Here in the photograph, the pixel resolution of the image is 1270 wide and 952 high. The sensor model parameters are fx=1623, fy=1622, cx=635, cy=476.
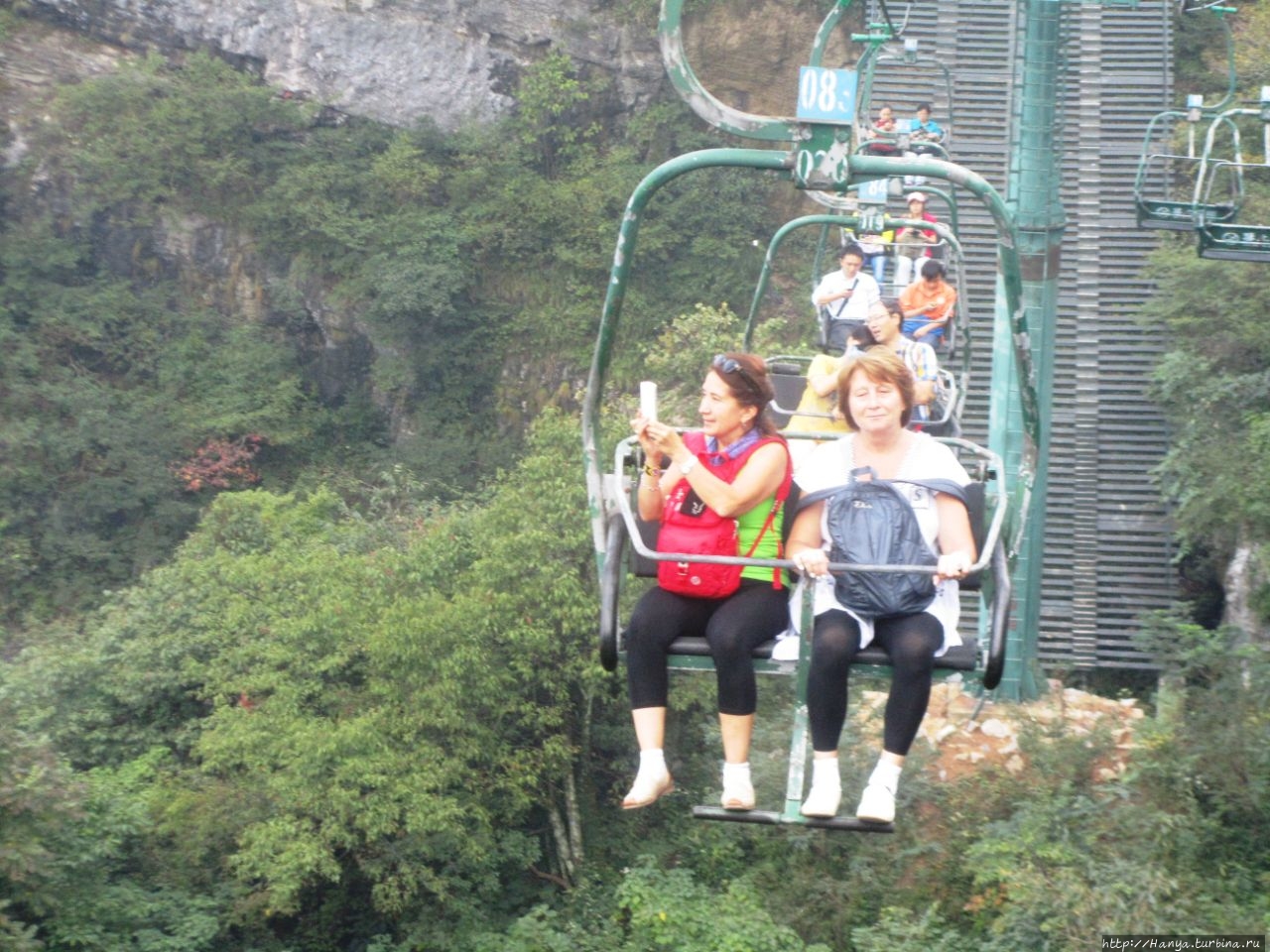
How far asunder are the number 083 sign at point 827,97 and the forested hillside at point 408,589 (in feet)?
18.7

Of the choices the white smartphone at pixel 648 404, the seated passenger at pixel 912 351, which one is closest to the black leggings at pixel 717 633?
the white smartphone at pixel 648 404

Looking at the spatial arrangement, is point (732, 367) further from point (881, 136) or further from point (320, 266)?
point (320, 266)

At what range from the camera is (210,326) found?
24.6 metres

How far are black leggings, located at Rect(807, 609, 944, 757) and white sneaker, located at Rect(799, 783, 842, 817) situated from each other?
111 mm

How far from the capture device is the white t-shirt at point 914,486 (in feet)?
13.3

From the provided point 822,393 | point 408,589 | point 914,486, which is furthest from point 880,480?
point 408,589

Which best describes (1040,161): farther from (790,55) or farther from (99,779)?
(790,55)

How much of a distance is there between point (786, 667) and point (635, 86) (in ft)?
71.2

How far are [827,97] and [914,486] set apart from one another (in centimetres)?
99

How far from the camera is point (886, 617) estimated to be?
4.05 m

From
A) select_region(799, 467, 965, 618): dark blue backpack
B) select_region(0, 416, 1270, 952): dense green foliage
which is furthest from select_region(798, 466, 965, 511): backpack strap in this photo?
select_region(0, 416, 1270, 952): dense green foliage

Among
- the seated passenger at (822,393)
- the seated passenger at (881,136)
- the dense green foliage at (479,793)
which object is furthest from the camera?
the seated passenger at (881,136)

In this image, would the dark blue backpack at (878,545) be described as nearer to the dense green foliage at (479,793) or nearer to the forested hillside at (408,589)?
the forested hillside at (408,589)

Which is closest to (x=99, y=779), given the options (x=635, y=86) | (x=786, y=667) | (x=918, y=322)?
(x=918, y=322)
